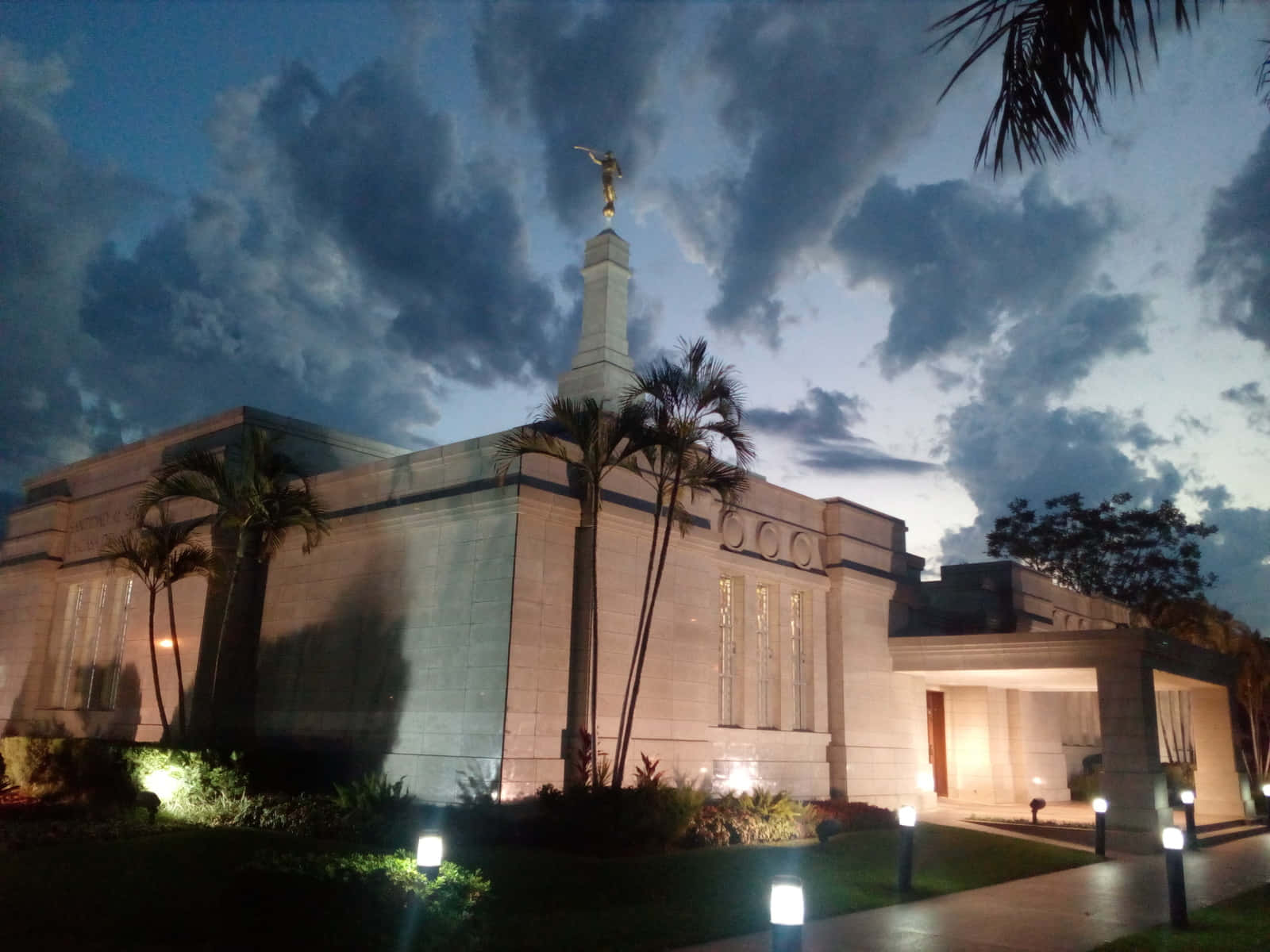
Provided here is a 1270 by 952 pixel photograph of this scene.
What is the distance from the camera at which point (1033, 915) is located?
36.8 feet

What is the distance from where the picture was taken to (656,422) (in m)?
15.8

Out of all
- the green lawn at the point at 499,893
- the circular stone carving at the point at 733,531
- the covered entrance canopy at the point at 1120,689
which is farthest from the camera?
the circular stone carving at the point at 733,531

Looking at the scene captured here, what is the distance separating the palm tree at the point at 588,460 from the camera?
15766mm

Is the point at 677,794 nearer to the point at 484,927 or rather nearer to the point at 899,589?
the point at 484,927

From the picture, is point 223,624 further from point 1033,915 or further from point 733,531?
point 1033,915

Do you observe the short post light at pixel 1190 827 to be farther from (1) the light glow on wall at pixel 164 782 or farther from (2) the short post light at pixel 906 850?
(1) the light glow on wall at pixel 164 782

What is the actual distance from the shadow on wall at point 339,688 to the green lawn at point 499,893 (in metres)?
2.86

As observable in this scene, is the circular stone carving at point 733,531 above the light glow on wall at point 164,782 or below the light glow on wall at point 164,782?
above

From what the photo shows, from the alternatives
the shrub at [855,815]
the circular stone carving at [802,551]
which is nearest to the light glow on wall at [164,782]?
the shrub at [855,815]

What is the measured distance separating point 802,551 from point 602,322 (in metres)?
6.74

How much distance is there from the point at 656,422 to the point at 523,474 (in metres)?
2.26

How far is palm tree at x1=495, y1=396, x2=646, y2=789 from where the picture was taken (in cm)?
1577

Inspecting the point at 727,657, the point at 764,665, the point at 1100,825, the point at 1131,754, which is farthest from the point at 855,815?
the point at 1131,754

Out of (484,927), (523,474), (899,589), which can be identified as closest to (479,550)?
(523,474)
